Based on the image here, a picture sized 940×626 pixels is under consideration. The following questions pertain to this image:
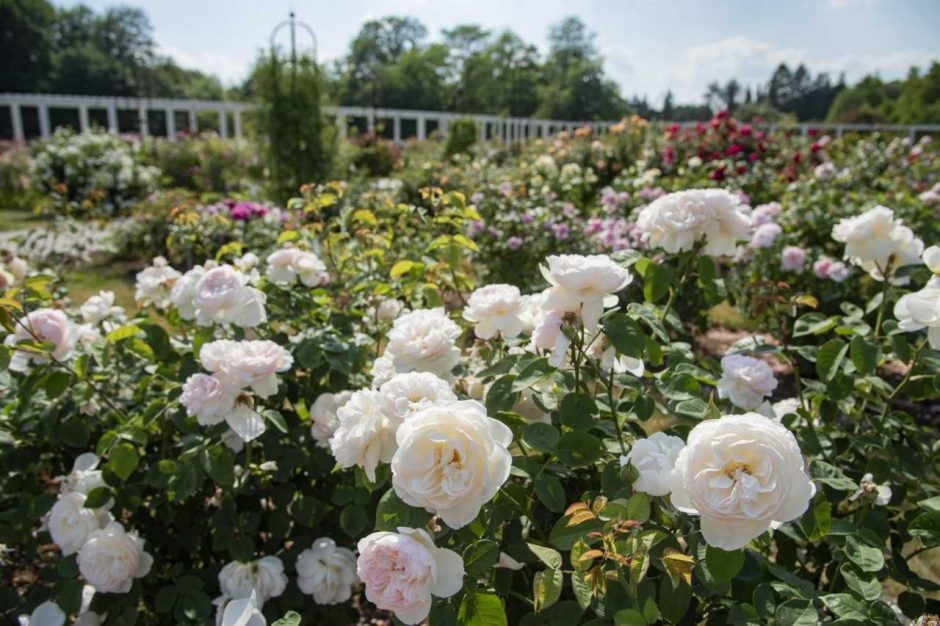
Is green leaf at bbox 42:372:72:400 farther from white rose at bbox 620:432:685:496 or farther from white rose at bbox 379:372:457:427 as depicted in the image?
white rose at bbox 620:432:685:496


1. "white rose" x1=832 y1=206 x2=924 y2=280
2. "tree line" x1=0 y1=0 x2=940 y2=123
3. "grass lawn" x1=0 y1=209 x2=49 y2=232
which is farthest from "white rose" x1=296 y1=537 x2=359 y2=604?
"tree line" x1=0 y1=0 x2=940 y2=123

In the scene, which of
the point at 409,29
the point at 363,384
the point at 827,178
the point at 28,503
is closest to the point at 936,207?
the point at 827,178

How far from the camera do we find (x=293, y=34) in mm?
7574

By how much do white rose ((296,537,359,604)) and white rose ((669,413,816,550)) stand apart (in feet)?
2.97

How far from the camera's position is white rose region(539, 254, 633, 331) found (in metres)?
0.93

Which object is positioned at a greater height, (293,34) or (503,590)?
(293,34)

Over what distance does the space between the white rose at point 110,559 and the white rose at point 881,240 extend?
1.73 m

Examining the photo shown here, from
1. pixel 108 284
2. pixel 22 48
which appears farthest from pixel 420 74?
pixel 108 284

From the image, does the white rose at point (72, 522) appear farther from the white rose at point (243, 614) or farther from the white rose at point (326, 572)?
the white rose at point (243, 614)

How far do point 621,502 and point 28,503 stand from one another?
141 cm

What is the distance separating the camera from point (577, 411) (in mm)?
1069

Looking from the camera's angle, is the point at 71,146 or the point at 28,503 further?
the point at 71,146

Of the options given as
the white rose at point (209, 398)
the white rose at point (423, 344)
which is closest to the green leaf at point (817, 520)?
the white rose at point (423, 344)

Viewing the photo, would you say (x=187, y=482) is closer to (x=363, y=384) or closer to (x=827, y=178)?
(x=363, y=384)
